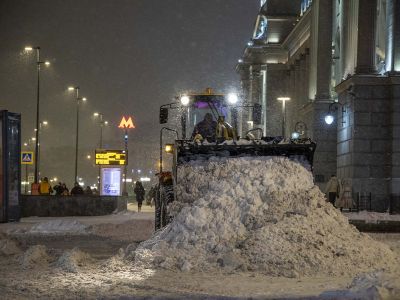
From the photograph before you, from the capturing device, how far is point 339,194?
31469 millimetres

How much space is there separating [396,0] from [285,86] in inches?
1450

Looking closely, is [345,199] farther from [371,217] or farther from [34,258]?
[34,258]

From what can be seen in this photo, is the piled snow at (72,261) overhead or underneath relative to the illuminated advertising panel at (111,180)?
underneath

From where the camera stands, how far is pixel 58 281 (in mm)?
10461

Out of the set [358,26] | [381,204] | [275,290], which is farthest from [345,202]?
[275,290]

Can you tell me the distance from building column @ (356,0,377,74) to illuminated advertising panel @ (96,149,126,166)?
1201cm

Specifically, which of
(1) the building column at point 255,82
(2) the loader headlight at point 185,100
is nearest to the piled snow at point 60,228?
(2) the loader headlight at point 185,100

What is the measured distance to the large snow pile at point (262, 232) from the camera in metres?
11.3

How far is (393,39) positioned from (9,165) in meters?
17.6

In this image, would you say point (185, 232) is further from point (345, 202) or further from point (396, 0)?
point (396, 0)

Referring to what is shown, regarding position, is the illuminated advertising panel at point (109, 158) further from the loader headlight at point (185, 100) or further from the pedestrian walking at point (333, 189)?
the loader headlight at point (185, 100)

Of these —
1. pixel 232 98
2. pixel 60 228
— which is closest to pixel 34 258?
pixel 232 98

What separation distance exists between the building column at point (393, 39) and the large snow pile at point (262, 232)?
20.6m

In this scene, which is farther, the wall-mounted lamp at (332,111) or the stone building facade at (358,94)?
the wall-mounted lamp at (332,111)
